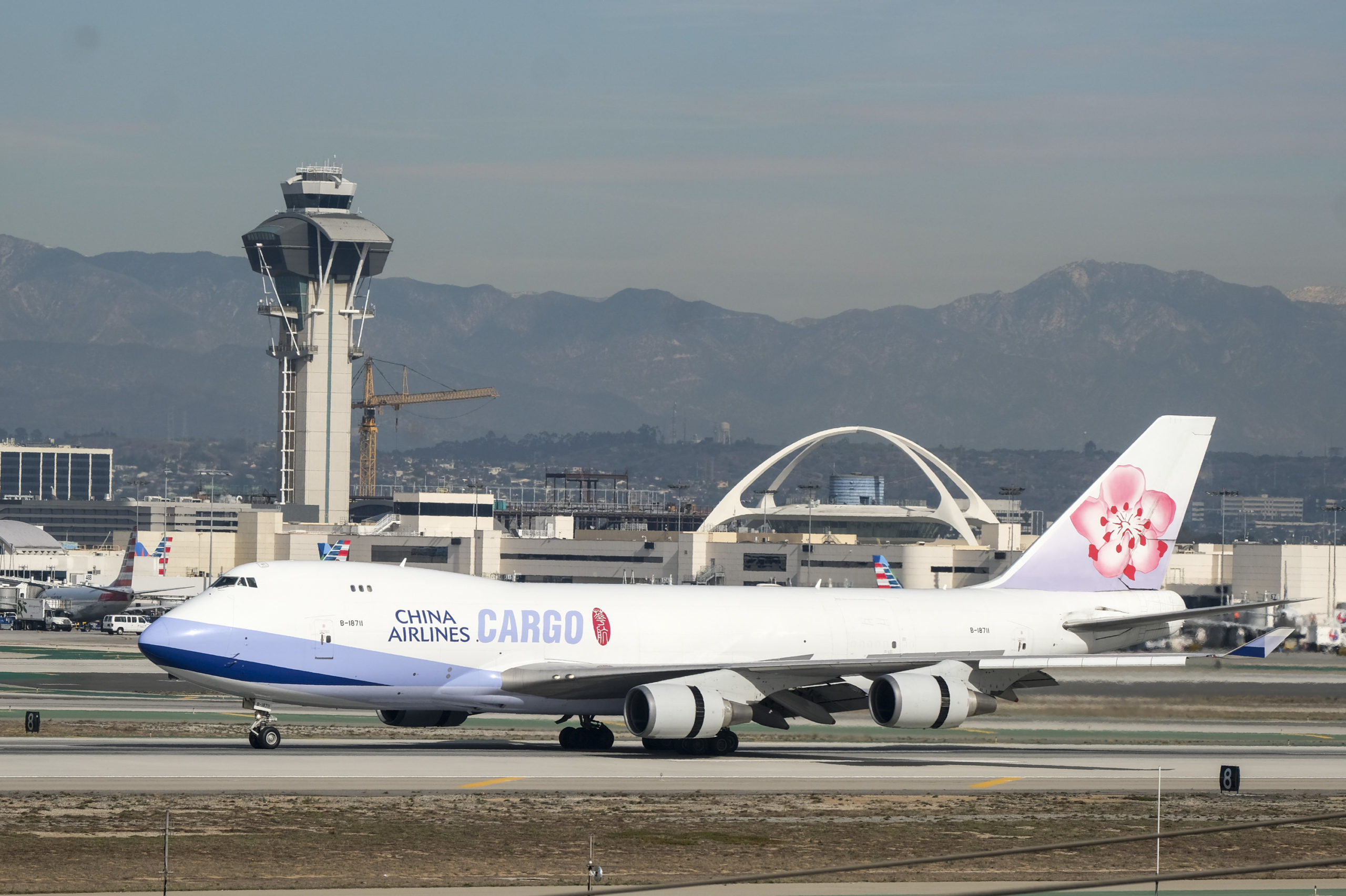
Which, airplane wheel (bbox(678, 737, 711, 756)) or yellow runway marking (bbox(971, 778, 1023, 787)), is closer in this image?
yellow runway marking (bbox(971, 778, 1023, 787))

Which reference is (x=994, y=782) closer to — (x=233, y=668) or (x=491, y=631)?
(x=491, y=631)

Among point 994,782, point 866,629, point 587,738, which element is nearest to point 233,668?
point 587,738

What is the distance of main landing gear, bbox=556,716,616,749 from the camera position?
162 feet

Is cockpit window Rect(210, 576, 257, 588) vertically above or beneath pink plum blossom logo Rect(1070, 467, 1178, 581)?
beneath

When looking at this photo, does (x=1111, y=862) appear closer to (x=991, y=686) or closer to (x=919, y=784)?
(x=919, y=784)

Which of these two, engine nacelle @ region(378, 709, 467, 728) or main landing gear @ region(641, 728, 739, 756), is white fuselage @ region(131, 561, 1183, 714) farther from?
main landing gear @ region(641, 728, 739, 756)

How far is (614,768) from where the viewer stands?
4394cm

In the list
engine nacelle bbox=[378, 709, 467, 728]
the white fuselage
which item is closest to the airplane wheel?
the white fuselage

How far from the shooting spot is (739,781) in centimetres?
4131

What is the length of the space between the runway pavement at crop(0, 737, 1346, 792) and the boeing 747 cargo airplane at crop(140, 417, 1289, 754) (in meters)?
1.34

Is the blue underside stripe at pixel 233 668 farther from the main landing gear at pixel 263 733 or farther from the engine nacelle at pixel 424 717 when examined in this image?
the engine nacelle at pixel 424 717

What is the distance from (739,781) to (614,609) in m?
9.10

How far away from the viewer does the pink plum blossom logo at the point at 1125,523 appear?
182 feet

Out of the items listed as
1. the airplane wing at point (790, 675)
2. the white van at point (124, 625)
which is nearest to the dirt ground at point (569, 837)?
the airplane wing at point (790, 675)
